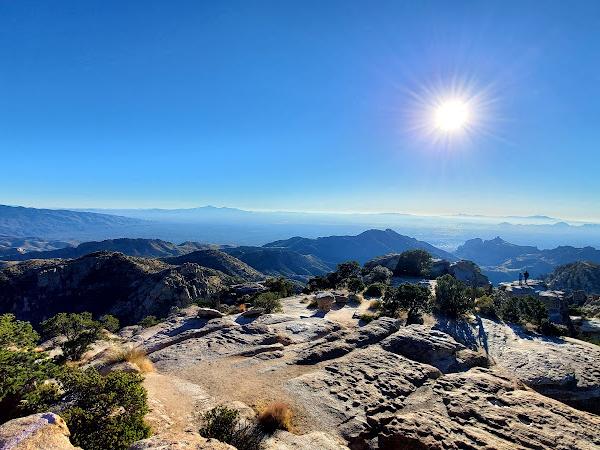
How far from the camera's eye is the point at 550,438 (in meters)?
11.8

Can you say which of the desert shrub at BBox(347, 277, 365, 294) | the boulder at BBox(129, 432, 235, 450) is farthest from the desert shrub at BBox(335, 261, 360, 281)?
the boulder at BBox(129, 432, 235, 450)

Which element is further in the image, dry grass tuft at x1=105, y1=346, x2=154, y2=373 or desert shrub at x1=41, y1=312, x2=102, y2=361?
desert shrub at x1=41, y1=312, x2=102, y2=361

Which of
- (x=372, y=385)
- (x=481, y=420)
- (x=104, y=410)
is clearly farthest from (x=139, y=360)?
(x=481, y=420)

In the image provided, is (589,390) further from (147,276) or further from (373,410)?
(147,276)

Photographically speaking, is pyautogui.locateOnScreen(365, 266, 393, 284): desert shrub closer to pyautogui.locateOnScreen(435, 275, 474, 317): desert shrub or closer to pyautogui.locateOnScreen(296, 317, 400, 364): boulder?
pyautogui.locateOnScreen(435, 275, 474, 317): desert shrub

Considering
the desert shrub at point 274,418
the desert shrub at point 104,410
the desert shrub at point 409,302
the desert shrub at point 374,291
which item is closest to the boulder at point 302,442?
the desert shrub at point 274,418

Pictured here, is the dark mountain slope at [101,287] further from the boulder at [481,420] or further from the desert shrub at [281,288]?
the boulder at [481,420]

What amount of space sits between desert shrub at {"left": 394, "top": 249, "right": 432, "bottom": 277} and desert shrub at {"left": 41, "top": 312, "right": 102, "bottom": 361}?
55994 millimetres

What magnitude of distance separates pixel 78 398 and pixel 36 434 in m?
2.75

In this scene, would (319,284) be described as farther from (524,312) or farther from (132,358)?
(132,358)

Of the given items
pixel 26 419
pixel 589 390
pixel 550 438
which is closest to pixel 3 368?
pixel 26 419

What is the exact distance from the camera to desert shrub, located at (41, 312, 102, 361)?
23.1 m

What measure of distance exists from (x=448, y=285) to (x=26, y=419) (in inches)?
1400

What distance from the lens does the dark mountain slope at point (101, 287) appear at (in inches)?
4274
